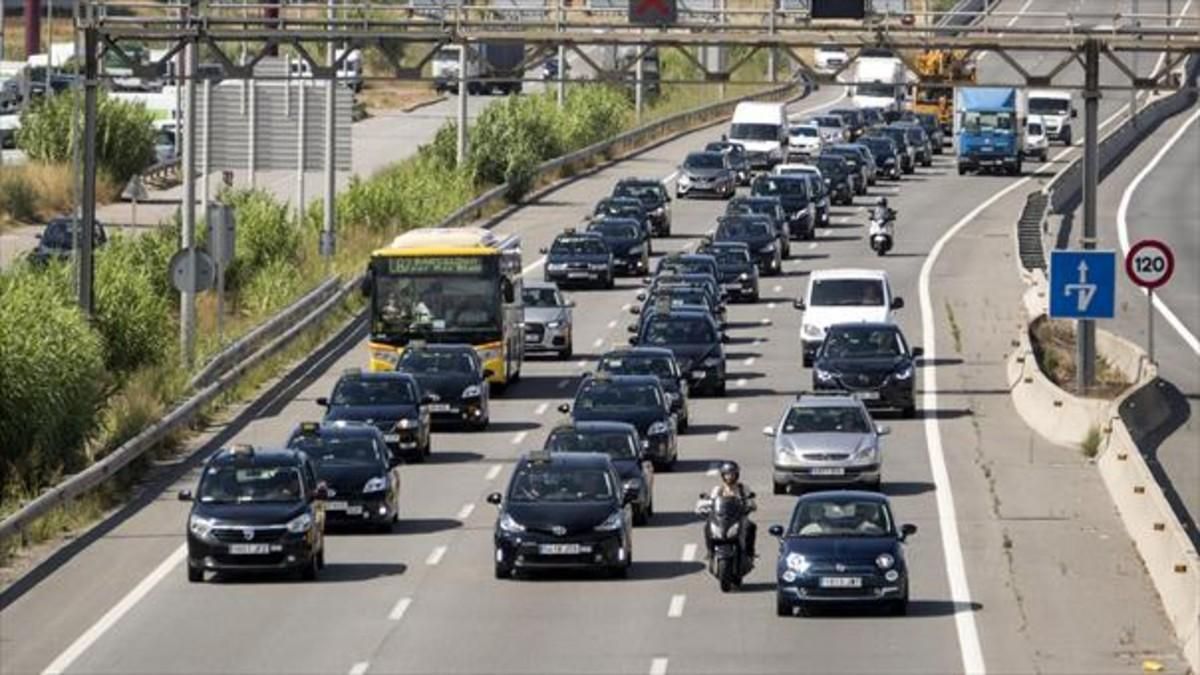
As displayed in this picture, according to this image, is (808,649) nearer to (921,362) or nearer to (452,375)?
(452,375)

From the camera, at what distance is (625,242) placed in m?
Result: 77.6

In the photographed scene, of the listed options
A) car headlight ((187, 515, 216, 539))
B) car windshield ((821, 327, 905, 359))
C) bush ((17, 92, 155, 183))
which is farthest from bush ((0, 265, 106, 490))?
bush ((17, 92, 155, 183))

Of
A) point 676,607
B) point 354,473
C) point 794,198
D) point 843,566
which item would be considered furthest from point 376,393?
point 794,198

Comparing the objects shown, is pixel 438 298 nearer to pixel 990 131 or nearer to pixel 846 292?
pixel 846 292

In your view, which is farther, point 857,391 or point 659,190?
point 659,190

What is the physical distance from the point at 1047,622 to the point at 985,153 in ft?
239

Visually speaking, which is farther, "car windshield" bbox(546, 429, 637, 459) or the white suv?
the white suv

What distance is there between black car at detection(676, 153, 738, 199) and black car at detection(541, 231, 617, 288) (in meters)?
22.3

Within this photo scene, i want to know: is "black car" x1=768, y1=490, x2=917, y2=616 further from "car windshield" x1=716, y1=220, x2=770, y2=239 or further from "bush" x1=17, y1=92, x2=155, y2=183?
"bush" x1=17, y1=92, x2=155, y2=183

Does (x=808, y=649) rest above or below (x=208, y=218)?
below

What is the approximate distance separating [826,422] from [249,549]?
11185 millimetres

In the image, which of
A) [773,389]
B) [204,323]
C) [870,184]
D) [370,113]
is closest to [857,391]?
[773,389]

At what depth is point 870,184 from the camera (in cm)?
10294

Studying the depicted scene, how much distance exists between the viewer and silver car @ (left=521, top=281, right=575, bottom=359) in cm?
6253
